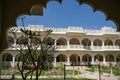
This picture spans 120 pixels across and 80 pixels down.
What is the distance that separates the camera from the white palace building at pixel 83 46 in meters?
30.0

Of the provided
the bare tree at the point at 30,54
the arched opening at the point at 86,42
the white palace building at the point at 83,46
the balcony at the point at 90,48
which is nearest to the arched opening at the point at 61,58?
the white palace building at the point at 83,46

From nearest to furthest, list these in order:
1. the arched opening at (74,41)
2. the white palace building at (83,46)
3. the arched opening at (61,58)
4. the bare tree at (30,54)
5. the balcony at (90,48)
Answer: the bare tree at (30,54) → the balcony at (90,48) → the white palace building at (83,46) → the arched opening at (61,58) → the arched opening at (74,41)

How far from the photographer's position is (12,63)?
91.9ft

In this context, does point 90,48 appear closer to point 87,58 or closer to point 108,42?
point 87,58

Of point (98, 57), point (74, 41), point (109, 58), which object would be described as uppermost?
point (74, 41)

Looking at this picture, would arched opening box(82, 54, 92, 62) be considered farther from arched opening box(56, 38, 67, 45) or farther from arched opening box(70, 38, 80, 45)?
arched opening box(56, 38, 67, 45)

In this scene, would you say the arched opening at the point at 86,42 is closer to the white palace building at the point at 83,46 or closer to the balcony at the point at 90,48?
the white palace building at the point at 83,46

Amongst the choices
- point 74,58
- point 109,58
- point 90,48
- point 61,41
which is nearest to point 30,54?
point 90,48

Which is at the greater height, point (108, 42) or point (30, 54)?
point (108, 42)

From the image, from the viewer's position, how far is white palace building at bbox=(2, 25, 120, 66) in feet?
98.3

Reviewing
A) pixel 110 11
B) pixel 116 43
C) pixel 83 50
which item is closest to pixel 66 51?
pixel 83 50

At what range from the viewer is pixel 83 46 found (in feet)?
100

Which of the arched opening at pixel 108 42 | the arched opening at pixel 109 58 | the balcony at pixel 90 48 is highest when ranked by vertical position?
the arched opening at pixel 108 42

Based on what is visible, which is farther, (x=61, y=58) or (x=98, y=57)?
(x=98, y=57)
